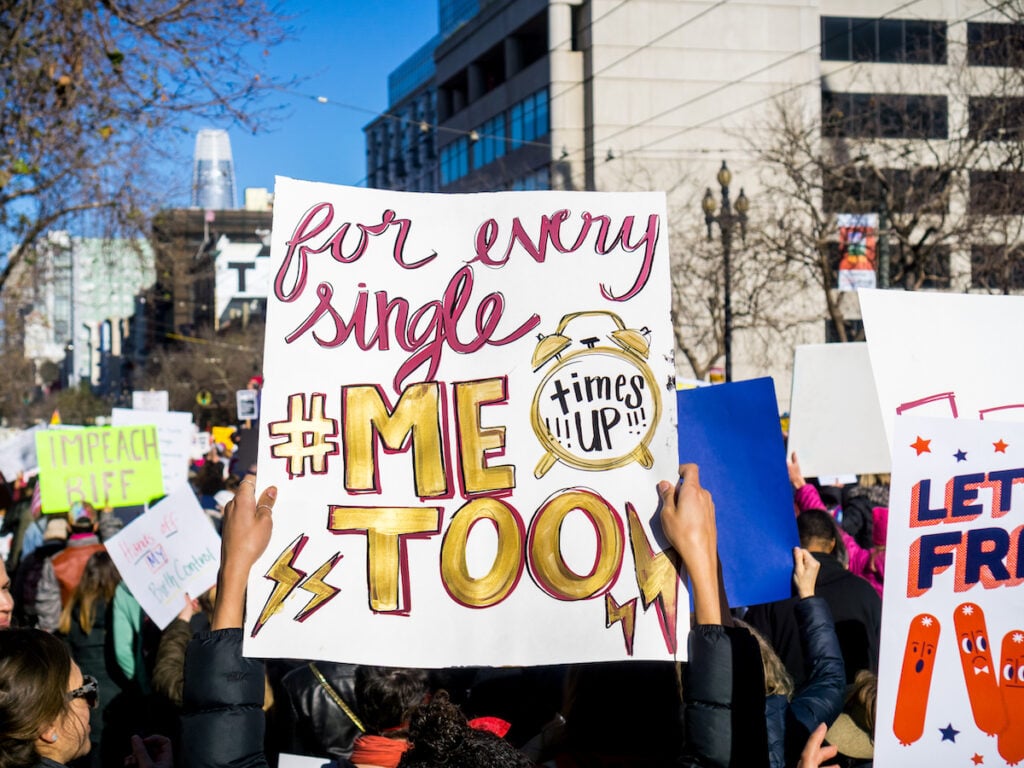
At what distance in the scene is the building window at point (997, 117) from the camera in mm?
15320

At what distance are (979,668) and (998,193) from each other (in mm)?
14722

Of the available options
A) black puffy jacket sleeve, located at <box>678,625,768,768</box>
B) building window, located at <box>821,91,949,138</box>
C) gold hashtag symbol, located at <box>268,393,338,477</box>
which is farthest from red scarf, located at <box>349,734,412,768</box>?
building window, located at <box>821,91,949,138</box>

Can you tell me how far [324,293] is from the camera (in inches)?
133

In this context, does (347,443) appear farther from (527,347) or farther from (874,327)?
(874,327)

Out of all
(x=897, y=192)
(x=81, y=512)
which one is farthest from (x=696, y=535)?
(x=897, y=192)

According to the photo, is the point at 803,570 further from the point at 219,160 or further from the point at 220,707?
the point at 219,160

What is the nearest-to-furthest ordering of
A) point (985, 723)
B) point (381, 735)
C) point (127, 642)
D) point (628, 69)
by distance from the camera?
point (985, 723) < point (381, 735) < point (127, 642) < point (628, 69)

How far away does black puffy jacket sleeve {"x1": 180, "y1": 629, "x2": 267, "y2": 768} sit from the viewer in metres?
2.66

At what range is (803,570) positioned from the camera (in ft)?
11.5

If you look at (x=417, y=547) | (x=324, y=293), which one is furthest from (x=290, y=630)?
(x=324, y=293)

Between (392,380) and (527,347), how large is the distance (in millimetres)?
388

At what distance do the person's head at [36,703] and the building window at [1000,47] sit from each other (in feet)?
46.4

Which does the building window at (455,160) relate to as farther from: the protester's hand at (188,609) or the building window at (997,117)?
the protester's hand at (188,609)

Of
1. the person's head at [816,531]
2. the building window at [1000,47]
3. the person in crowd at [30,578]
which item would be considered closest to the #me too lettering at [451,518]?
the person's head at [816,531]
